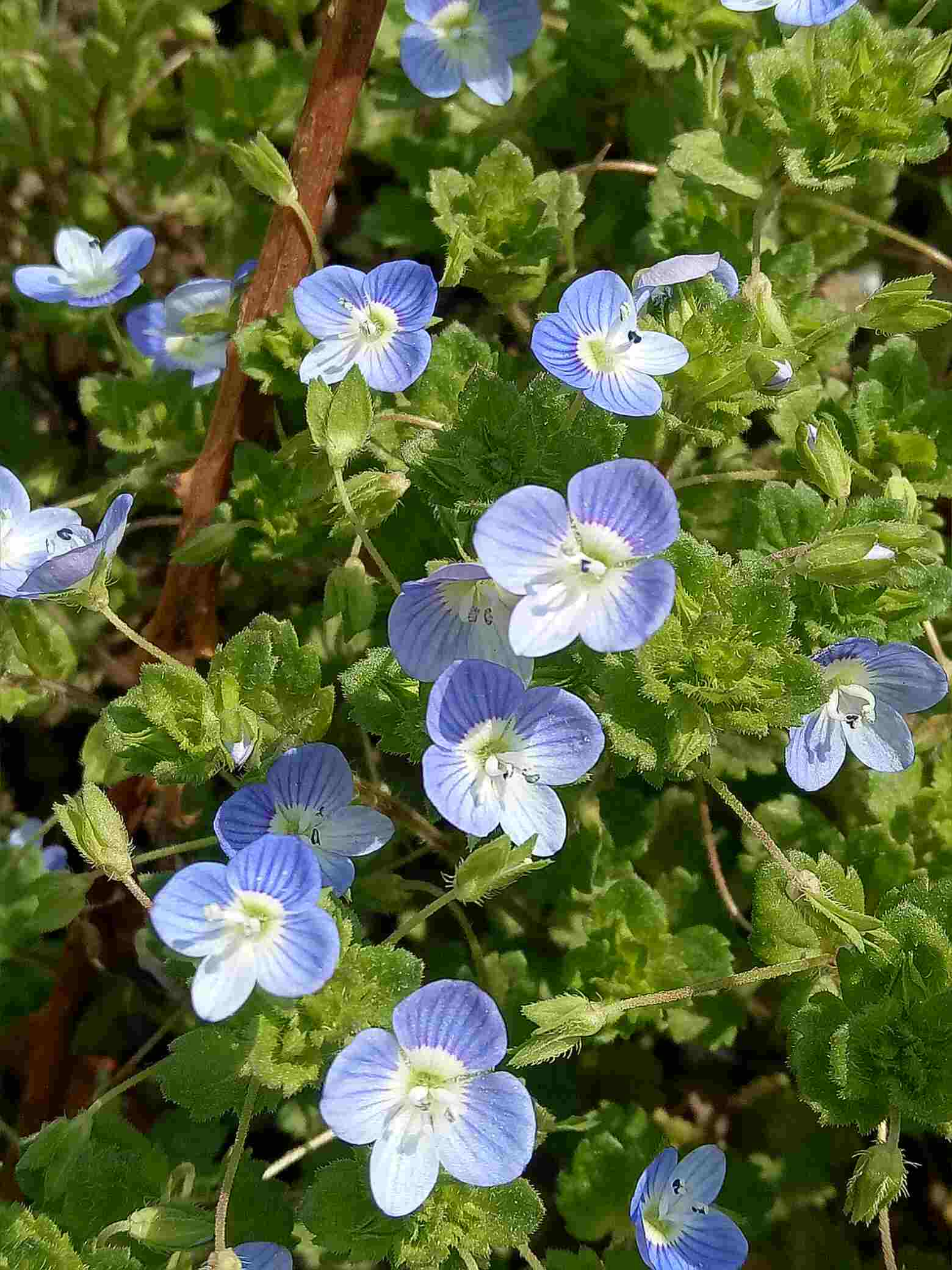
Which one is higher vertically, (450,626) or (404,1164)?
(450,626)

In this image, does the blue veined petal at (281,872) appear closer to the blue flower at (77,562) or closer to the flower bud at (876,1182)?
the blue flower at (77,562)

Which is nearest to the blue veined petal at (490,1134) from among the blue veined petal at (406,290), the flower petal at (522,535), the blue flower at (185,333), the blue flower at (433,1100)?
the blue flower at (433,1100)

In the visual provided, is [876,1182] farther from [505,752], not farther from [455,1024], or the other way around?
[505,752]

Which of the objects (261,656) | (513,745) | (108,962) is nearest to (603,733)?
(513,745)

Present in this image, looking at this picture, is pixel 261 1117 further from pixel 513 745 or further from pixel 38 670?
pixel 513 745

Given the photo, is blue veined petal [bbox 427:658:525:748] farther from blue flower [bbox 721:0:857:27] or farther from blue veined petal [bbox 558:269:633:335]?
blue flower [bbox 721:0:857:27]

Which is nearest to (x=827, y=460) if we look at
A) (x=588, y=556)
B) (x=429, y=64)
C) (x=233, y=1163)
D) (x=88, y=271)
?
(x=588, y=556)
